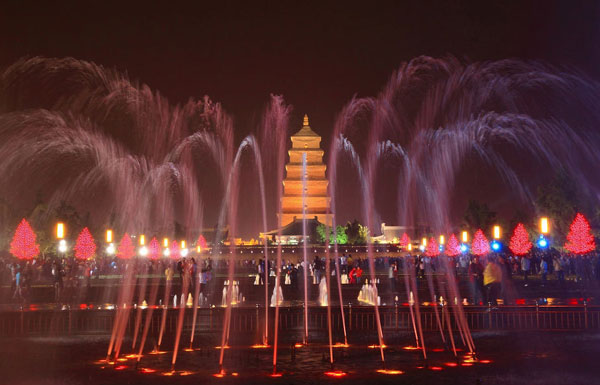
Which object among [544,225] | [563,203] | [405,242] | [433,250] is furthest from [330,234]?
[544,225]

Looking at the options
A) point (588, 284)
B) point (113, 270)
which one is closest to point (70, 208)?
point (113, 270)

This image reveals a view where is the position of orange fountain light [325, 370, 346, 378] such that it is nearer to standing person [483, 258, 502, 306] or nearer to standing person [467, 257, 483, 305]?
standing person [483, 258, 502, 306]

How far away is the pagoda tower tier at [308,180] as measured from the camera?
107500 millimetres

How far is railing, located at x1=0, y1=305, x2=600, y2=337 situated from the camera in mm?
17328

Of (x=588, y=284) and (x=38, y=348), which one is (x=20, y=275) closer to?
(x=38, y=348)

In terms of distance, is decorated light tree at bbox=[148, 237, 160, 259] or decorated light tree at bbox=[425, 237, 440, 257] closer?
decorated light tree at bbox=[148, 237, 160, 259]

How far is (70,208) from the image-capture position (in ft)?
234

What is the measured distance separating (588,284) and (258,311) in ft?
59.0

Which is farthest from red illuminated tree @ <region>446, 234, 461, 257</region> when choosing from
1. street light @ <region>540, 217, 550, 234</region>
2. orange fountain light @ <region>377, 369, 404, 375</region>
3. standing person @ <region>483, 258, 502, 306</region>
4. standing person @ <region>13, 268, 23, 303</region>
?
orange fountain light @ <region>377, 369, 404, 375</region>

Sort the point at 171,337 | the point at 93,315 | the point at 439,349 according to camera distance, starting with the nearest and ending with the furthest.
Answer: the point at 439,349, the point at 171,337, the point at 93,315

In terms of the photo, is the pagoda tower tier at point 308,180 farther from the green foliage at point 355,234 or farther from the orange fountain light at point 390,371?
the orange fountain light at point 390,371

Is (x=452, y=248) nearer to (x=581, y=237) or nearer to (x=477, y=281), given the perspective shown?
(x=581, y=237)

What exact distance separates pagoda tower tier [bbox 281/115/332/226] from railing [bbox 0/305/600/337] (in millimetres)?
88607

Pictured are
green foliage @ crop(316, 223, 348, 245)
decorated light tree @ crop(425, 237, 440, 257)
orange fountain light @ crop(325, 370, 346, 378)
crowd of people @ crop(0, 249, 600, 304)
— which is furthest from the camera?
green foliage @ crop(316, 223, 348, 245)
